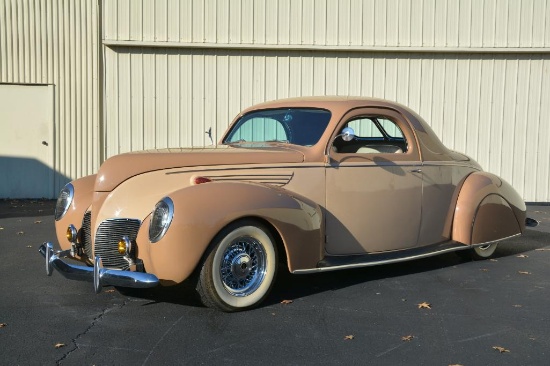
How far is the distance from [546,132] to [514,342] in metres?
8.80

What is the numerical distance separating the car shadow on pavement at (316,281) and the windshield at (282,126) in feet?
4.22

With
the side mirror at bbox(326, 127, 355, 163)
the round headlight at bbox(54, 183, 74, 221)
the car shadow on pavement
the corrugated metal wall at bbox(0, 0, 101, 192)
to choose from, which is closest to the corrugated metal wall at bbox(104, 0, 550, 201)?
the corrugated metal wall at bbox(0, 0, 101, 192)

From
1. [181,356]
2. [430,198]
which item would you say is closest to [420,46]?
[430,198]

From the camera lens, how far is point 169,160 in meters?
4.93

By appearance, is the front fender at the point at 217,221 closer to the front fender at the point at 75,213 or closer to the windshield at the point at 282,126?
the windshield at the point at 282,126

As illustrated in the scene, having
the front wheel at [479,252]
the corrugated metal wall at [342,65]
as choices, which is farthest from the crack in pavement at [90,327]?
the corrugated metal wall at [342,65]

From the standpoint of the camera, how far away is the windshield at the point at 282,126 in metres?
5.64

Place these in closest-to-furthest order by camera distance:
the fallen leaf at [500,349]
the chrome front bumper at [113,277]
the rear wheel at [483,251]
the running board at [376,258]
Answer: the fallen leaf at [500,349], the chrome front bumper at [113,277], the running board at [376,258], the rear wheel at [483,251]

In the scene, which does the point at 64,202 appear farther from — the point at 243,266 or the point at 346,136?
the point at 346,136

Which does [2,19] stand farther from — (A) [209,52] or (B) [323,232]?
(B) [323,232]

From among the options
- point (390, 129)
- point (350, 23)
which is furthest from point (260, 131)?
point (350, 23)

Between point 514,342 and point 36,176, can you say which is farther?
point 36,176

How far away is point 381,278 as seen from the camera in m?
5.95

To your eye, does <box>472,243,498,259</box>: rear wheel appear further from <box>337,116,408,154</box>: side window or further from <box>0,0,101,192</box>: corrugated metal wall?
<box>0,0,101,192</box>: corrugated metal wall
